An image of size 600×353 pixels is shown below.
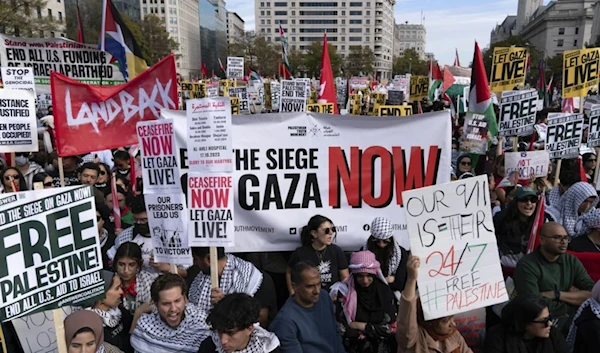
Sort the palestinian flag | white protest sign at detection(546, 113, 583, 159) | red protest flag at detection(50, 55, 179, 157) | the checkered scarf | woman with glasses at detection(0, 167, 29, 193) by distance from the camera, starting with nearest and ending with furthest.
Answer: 1. red protest flag at detection(50, 55, 179, 157)
2. the checkered scarf
3. woman with glasses at detection(0, 167, 29, 193)
4. white protest sign at detection(546, 113, 583, 159)
5. the palestinian flag

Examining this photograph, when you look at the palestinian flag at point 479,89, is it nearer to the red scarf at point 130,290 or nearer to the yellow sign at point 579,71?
the yellow sign at point 579,71

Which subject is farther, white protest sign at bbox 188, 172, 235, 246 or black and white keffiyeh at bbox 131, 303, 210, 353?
white protest sign at bbox 188, 172, 235, 246

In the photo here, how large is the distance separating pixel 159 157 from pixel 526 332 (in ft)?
9.26

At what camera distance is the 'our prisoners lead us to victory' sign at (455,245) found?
3074 mm

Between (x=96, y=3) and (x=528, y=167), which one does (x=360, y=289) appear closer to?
(x=528, y=167)

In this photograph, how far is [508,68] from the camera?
9.10 m

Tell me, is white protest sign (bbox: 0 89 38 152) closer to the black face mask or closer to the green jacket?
the black face mask

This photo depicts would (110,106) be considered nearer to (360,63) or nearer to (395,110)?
(395,110)

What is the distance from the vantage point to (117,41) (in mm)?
6824

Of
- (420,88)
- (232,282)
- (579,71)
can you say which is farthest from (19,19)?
(232,282)

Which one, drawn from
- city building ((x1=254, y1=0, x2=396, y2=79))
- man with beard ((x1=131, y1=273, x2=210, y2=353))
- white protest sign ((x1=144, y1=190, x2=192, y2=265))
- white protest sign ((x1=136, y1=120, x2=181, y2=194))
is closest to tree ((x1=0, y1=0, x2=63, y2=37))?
white protest sign ((x1=136, y1=120, x2=181, y2=194))

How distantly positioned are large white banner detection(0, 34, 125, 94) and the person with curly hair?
17.9 ft

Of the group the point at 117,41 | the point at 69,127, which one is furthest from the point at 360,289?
the point at 117,41

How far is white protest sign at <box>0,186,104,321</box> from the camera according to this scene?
2537 mm
